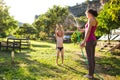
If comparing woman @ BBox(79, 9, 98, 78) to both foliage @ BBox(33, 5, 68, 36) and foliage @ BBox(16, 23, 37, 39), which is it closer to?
foliage @ BBox(16, 23, 37, 39)

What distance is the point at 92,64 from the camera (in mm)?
8133

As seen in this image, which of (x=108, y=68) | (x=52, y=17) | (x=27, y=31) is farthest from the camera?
(x=52, y=17)

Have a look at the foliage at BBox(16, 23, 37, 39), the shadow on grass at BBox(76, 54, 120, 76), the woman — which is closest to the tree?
the shadow on grass at BBox(76, 54, 120, 76)

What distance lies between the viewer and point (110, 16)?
16.2 meters

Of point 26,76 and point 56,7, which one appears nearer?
point 26,76

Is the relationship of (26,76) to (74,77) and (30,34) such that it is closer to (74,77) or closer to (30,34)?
(74,77)

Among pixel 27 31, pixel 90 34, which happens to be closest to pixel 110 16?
pixel 90 34

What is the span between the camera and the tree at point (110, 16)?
12.1 metres

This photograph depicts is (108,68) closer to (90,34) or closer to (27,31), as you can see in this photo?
(90,34)

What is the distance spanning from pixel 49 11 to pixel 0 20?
41487 mm

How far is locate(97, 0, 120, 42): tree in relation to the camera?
12117mm

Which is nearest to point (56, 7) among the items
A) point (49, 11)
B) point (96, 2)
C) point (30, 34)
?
point (49, 11)

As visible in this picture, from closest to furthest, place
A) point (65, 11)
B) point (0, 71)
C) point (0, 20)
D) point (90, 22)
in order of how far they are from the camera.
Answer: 1. point (90, 22)
2. point (0, 71)
3. point (0, 20)
4. point (65, 11)

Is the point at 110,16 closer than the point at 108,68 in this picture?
No
